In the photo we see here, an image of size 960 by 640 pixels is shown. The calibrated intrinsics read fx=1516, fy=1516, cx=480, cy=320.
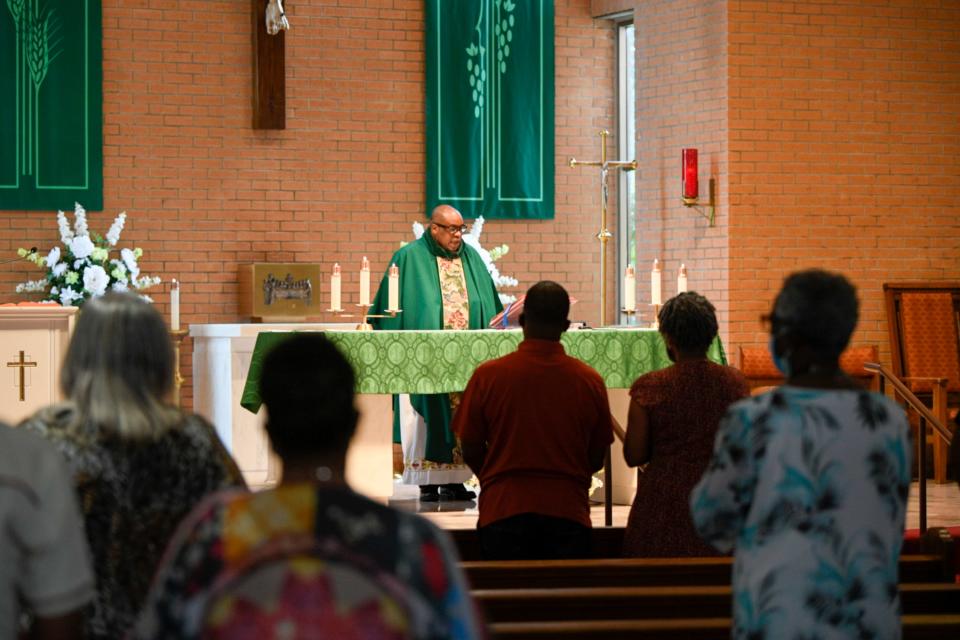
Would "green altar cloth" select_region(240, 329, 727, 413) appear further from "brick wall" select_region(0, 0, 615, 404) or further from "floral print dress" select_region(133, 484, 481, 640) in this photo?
"floral print dress" select_region(133, 484, 481, 640)

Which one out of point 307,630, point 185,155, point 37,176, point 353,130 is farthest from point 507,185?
point 307,630

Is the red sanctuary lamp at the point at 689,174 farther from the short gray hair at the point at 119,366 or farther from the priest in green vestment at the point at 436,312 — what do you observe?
the short gray hair at the point at 119,366

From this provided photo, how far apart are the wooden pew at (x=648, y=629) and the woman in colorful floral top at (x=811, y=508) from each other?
80cm

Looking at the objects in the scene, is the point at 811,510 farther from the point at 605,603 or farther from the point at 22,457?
the point at 22,457

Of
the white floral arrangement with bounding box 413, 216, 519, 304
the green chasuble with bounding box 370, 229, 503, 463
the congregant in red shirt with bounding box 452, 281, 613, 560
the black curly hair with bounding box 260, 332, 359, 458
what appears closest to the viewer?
the black curly hair with bounding box 260, 332, 359, 458

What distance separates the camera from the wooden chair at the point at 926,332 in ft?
35.1

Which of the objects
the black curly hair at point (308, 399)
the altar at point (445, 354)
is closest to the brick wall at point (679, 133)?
the altar at point (445, 354)

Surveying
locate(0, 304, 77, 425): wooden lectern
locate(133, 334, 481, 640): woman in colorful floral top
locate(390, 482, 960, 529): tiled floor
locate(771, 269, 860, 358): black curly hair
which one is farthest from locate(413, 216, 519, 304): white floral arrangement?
locate(133, 334, 481, 640): woman in colorful floral top

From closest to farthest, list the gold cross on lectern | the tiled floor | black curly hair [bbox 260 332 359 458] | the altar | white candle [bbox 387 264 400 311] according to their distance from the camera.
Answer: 1. black curly hair [bbox 260 332 359 458]
2. the altar
3. the tiled floor
4. white candle [bbox 387 264 400 311]
5. the gold cross on lectern

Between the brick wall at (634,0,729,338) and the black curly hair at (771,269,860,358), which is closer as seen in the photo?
the black curly hair at (771,269,860,358)

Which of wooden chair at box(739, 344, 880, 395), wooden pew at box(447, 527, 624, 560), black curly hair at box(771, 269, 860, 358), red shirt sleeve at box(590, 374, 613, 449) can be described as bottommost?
wooden pew at box(447, 527, 624, 560)

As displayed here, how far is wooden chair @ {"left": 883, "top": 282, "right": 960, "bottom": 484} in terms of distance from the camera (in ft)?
35.1

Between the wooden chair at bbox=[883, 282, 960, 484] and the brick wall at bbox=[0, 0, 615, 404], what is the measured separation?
2.50 m

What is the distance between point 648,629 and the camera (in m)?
3.72
